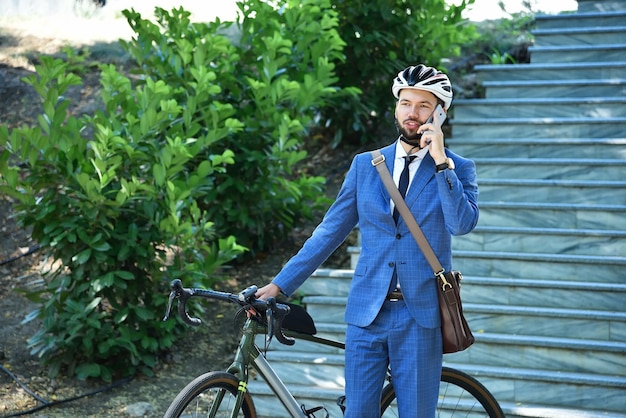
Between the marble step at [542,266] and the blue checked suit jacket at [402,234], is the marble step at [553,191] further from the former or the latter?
the blue checked suit jacket at [402,234]

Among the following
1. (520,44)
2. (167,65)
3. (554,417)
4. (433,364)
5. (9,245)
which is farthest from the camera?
(520,44)

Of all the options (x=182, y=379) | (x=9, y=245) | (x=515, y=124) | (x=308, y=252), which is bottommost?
(x=182, y=379)

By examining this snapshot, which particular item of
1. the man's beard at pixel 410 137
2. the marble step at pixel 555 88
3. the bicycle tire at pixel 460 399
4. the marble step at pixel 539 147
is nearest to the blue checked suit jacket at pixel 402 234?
the man's beard at pixel 410 137

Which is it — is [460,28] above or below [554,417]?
above

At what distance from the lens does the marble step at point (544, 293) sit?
5.66 metres

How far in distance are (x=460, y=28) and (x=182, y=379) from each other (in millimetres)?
4004

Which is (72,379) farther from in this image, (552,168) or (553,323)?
(552,168)

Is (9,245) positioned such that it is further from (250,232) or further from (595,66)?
(595,66)

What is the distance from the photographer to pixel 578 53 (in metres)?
8.10

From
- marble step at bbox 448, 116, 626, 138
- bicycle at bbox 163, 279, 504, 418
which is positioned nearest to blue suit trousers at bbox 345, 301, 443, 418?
bicycle at bbox 163, 279, 504, 418

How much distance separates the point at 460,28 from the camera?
7.85 metres

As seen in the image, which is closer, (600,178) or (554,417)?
(554,417)

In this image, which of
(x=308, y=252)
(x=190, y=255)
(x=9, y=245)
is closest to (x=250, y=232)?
(x=190, y=255)

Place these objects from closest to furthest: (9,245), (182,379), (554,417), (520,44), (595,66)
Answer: (554,417) < (182,379) < (9,245) < (595,66) < (520,44)
